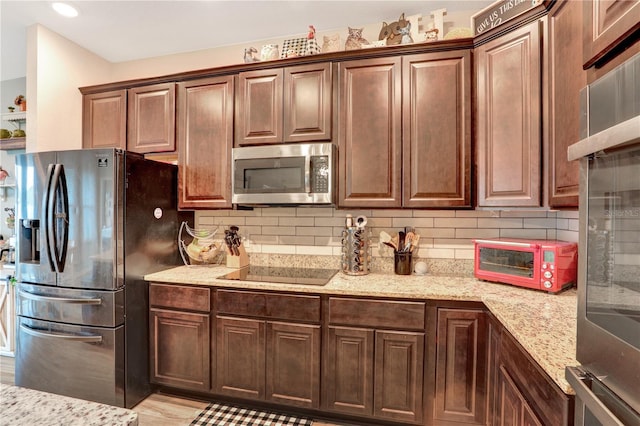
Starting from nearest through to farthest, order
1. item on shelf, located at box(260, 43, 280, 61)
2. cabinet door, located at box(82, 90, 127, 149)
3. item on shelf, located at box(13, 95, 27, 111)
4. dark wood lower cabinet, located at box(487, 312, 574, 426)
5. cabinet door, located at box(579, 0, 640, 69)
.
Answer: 1. cabinet door, located at box(579, 0, 640, 69)
2. dark wood lower cabinet, located at box(487, 312, 574, 426)
3. item on shelf, located at box(260, 43, 280, 61)
4. cabinet door, located at box(82, 90, 127, 149)
5. item on shelf, located at box(13, 95, 27, 111)

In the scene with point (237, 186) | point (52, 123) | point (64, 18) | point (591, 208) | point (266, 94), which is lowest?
point (591, 208)

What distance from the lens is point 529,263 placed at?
174cm

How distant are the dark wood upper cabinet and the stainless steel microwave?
0.38 feet

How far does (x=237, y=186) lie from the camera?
2.23 m

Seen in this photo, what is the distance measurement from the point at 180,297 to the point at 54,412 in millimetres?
1676

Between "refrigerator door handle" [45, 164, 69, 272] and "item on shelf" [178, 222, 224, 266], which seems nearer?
"refrigerator door handle" [45, 164, 69, 272]

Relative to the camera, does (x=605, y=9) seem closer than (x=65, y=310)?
Yes

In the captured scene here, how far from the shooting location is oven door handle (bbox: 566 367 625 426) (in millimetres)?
603

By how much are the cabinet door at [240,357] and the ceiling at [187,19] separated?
89.1 inches

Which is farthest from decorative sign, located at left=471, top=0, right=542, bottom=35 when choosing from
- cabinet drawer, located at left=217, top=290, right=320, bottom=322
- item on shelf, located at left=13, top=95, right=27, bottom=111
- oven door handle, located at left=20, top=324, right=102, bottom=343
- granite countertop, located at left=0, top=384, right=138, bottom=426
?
item on shelf, located at left=13, top=95, right=27, bottom=111

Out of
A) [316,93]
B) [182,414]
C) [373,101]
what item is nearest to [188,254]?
[182,414]

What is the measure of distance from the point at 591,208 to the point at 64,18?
3.45 m

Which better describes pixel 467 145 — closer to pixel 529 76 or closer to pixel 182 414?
pixel 529 76

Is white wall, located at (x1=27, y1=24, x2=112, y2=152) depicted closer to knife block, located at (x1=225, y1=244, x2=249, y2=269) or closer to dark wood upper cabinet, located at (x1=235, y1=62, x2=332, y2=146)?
dark wood upper cabinet, located at (x1=235, y1=62, x2=332, y2=146)
